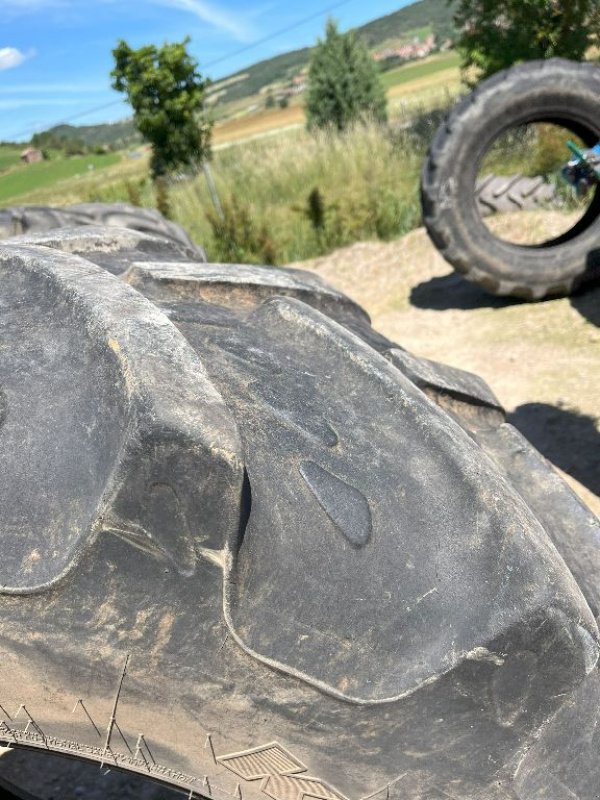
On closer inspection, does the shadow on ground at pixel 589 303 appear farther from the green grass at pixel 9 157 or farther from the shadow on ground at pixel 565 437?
the green grass at pixel 9 157

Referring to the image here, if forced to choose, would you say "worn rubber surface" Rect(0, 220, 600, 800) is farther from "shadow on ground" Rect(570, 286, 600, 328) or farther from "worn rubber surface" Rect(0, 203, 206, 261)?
"shadow on ground" Rect(570, 286, 600, 328)

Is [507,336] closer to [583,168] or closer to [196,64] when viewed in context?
[583,168]

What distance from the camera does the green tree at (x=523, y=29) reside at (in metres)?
9.53

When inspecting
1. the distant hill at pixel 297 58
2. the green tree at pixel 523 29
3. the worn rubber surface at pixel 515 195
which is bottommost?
the worn rubber surface at pixel 515 195

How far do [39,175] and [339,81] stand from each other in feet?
33.1

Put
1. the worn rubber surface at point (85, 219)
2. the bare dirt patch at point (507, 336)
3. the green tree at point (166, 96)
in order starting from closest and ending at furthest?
the worn rubber surface at point (85, 219)
the bare dirt patch at point (507, 336)
the green tree at point (166, 96)

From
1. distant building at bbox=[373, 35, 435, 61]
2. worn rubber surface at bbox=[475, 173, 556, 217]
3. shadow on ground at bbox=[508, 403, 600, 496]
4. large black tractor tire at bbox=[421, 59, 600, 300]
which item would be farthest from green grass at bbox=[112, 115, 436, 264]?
distant building at bbox=[373, 35, 435, 61]

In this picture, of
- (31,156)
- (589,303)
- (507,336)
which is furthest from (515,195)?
(31,156)

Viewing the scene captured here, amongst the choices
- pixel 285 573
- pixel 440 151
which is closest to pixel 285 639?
pixel 285 573

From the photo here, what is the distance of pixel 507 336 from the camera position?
4.98m

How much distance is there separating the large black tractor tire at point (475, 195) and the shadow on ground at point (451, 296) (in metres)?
0.45

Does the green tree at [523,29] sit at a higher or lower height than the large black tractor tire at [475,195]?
higher

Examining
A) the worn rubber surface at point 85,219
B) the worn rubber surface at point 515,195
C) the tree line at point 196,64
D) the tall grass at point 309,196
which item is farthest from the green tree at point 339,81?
the worn rubber surface at point 85,219

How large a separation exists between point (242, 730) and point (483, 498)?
0.45 meters
